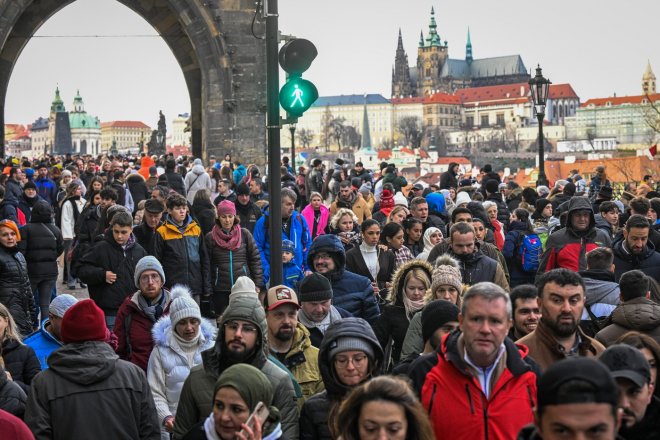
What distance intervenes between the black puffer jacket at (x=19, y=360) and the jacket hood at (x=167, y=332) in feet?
2.05

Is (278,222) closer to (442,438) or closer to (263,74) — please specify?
(442,438)

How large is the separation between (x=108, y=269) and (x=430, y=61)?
183 m

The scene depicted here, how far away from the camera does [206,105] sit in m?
23.3

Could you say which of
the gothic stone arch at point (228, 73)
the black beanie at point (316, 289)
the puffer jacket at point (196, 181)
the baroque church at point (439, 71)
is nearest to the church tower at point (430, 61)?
the baroque church at point (439, 71)

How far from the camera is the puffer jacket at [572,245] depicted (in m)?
8.38

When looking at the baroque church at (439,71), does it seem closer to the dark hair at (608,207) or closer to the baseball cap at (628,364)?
the dark hair at (608,207)

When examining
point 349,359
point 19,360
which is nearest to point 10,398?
point 19,360

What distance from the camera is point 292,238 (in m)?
10.3

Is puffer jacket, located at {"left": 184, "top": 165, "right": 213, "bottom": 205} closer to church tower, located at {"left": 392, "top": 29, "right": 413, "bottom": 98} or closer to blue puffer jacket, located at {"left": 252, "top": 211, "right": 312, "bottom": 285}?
blue puffer jacket, located at {"left": 252, "top": 211, "right": 312, "bottom": 285}

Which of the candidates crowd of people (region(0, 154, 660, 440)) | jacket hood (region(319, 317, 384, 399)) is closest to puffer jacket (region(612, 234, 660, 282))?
crowd of people (region(0, 154, 660, 440))

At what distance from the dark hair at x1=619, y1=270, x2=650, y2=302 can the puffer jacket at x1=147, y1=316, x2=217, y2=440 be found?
2.09 meters

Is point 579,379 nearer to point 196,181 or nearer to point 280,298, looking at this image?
point 280,298

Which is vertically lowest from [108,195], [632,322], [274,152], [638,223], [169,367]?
[169,367]

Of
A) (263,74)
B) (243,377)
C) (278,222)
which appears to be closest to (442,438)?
(243,377)
